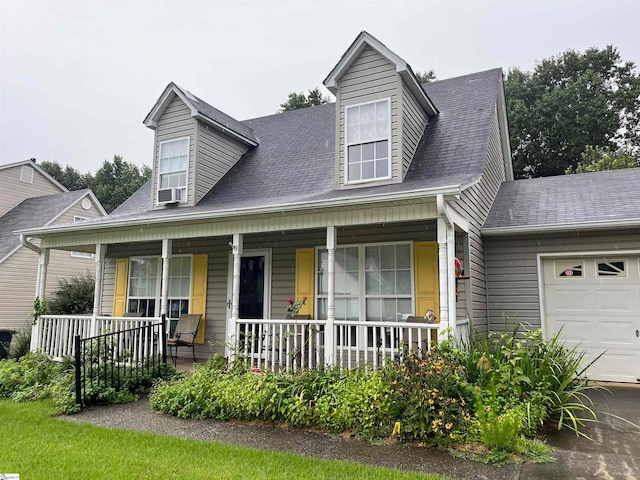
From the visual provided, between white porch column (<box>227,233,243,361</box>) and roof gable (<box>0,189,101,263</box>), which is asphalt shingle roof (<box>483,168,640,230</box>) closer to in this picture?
white porch column (<box>227,233,243,361</box>)

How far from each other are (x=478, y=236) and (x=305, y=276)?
312 centimetres

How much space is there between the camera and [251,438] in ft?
14.5

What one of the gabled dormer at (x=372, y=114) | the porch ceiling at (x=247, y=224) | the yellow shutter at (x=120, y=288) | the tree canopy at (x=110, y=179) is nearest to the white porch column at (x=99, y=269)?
the porch ceiling at (x=247, y=224)

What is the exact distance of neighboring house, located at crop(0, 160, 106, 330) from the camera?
1412cm

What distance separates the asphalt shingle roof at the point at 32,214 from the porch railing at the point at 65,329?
27.7 ft

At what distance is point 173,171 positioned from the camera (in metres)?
9.27

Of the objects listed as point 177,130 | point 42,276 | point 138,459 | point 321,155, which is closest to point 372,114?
point 321,155

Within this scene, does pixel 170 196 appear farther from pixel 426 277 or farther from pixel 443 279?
pixel 443 279

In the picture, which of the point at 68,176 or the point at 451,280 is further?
the point at 68,176

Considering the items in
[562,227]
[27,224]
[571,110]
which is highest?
[571,110]

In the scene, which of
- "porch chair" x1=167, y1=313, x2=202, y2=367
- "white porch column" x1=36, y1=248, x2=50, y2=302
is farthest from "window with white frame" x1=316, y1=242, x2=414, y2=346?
"white porch column" x1=36, y1=248, x2=50, y2=302

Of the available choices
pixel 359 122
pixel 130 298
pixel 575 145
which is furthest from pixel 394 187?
pixel 575 145

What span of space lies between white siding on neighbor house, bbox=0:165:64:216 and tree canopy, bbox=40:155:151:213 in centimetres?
1193

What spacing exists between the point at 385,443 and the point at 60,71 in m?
19.6
